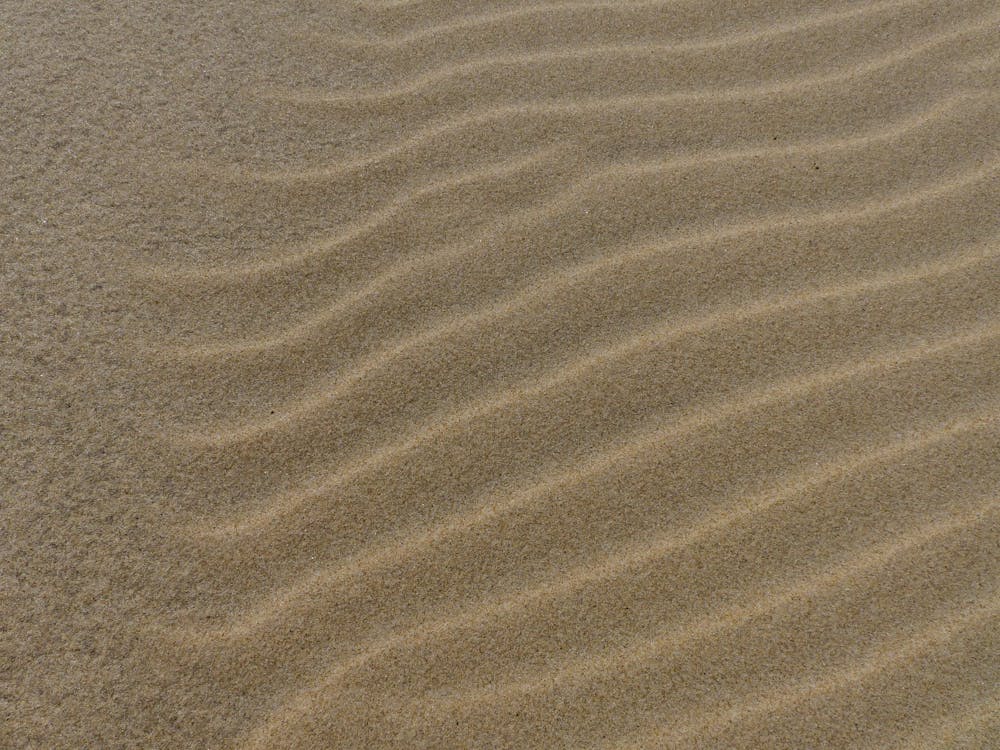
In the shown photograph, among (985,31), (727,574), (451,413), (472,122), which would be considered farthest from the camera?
(985,31)

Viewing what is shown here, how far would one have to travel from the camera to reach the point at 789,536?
1328mm

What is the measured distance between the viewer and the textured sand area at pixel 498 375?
1227mm

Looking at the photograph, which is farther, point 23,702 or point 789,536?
point 789,536

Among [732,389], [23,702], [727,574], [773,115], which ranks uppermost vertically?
[773,115]

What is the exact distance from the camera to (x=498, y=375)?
1444 millimetres

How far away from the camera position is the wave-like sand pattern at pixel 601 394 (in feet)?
4.04

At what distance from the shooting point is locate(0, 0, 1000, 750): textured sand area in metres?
1.23

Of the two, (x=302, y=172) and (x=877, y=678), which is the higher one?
(x=302, y=172)

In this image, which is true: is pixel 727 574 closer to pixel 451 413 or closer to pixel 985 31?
pixel 451 413

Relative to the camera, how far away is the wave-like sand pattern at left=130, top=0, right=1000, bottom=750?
4.04 feet

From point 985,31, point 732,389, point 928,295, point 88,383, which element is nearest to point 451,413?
point 732,389

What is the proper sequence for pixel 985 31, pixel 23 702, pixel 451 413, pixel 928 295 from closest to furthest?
pixel 23 702 → pixel 451 413 → pixel 928 295 → pixel 985 31

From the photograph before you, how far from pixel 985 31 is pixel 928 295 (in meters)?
0.77

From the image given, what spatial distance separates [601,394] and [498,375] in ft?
0.62
